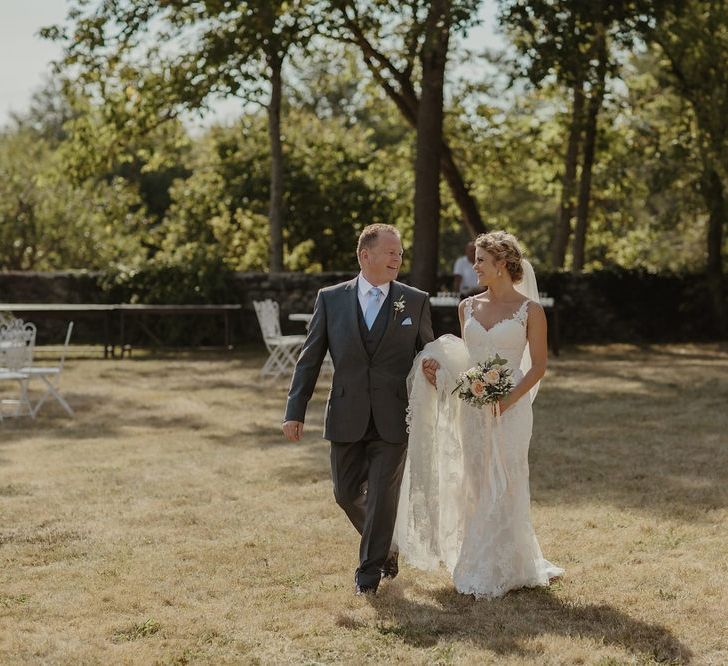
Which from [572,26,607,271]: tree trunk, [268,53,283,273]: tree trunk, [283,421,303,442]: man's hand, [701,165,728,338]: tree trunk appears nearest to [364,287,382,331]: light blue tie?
[283,421,303,442]: man's hand

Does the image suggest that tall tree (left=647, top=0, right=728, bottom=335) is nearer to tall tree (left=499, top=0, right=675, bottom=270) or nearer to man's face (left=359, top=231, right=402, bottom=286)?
tall tree (left=499, top=0, right=675, bottom=270)

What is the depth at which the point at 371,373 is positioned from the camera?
5.59 metres

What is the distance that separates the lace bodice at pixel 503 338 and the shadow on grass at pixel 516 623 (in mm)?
1150

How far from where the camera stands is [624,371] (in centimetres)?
1705

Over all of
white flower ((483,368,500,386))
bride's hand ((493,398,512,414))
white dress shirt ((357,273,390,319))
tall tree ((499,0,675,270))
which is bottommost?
bride's hand ((493,398,512,414))

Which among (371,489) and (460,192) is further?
(460,192)

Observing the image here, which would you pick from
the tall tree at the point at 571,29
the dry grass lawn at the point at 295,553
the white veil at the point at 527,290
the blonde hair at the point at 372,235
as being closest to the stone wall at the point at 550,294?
the tall tree at the point at 571,29

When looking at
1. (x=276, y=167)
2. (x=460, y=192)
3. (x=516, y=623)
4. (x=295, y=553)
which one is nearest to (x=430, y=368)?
(x=516, y=623)

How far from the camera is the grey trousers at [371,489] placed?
5617mm

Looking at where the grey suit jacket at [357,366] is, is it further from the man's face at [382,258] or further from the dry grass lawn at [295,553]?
the dry grass lawn at [295,553]

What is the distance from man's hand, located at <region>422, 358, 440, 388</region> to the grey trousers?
1.17 feet

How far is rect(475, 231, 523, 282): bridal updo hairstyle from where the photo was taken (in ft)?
18.5

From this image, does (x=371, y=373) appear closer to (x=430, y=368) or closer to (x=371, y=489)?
(x=430, y=368)

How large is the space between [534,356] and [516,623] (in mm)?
1296
